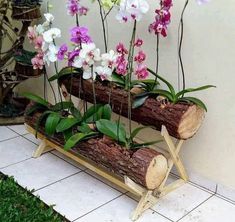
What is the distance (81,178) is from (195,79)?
83cm

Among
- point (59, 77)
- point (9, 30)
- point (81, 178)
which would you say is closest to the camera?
point (81, 178)

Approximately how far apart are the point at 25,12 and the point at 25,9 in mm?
20

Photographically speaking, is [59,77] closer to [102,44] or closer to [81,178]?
[102,44]

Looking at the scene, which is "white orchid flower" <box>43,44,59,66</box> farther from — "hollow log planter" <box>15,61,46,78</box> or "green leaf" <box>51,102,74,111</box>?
"hollow log planter" <box>15,61,46,78</box>

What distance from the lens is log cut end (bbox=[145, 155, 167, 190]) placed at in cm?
177

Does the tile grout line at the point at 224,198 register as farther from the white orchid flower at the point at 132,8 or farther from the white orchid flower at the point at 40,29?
the white orchid flower at the point at 40,29

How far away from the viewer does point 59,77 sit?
237 cm

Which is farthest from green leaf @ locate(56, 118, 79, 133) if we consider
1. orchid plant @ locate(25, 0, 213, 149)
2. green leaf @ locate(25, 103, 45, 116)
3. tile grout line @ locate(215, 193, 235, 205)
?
tile grout line @ locate(215, 193, 235, 205)

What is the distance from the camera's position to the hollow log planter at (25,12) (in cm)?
256

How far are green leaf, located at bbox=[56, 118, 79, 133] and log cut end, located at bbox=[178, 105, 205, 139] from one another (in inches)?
22.6

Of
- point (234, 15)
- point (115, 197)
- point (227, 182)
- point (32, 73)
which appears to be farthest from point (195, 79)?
point (32, 73)

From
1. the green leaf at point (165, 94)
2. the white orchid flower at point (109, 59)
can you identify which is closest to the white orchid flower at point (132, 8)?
the white orchid flower at point (109, 59)

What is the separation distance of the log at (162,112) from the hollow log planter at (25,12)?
2.49 feet

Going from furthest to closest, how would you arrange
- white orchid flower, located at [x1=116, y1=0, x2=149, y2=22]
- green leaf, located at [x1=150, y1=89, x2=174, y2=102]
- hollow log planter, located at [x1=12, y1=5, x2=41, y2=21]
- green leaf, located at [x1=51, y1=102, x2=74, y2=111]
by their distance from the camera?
hollow log planter, located at [x1=12, y1=5, x2=41, y2=21]
green leaf, located at [x1=51, y1=102, x2=74, y2=111]
green leaf, located at [x1=150, y1=89, x2=174, y2=102]
white orchid flower, located at [x1=116, y1=0, x2=149, y2=22]
